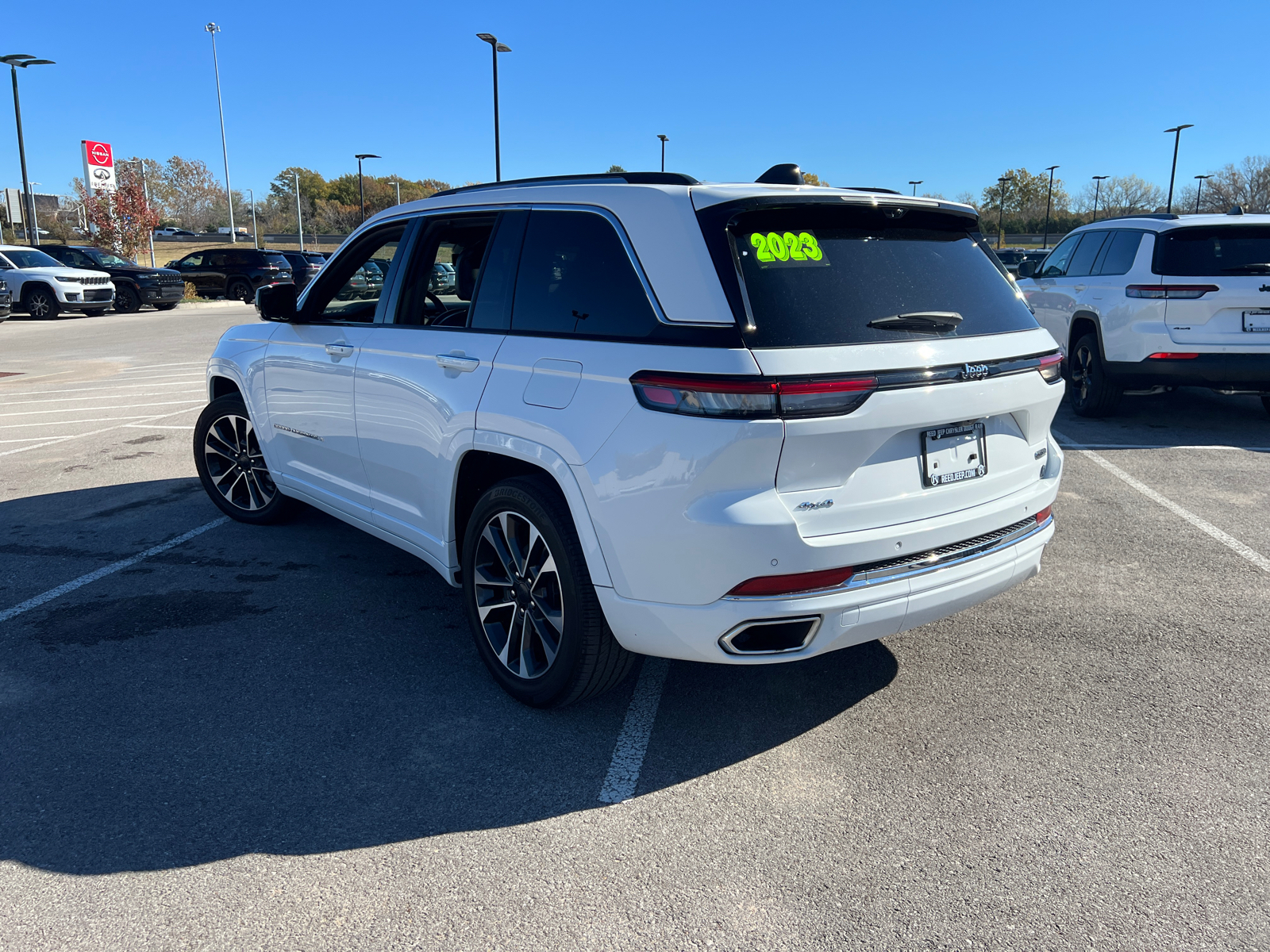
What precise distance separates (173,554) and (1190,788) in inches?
196

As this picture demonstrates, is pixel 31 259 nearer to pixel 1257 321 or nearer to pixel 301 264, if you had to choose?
pixel 301 264

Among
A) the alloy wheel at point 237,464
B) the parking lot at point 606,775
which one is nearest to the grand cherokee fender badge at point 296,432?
the alloy wheel at point 237,464

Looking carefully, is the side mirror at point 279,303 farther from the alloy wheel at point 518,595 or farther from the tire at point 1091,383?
the tire at point 1091,383

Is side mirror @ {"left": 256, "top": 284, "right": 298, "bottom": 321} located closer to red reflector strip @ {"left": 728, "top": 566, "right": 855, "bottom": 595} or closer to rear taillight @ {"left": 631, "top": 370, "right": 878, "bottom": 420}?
rear taillight @ {"left": 631, "top": 370, "right": 878, "bottom": 420}

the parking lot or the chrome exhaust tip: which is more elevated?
the chrome exhaust tip

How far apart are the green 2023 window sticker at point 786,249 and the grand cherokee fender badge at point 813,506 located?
0.74 m

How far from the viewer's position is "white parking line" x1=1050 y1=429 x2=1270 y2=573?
5250 millimetres

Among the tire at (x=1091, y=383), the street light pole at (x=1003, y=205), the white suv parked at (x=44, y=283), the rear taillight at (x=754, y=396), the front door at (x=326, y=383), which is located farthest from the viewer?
the street light pole at (x=1003, y=205)

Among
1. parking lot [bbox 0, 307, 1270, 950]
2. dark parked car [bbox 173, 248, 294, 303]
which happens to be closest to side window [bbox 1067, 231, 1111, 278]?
parking lot [bbox 0, 307, 1270, 950]

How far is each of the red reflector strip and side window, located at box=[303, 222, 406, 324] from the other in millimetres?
2465

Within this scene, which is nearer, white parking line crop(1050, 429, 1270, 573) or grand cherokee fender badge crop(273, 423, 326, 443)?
grand cherokee fender badge crop(273, 423, 326, 443)

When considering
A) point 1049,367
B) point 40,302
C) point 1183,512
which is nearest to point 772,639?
point 1049,367

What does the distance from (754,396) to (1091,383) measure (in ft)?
25.4

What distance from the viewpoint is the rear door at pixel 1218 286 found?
7918 millimetres
